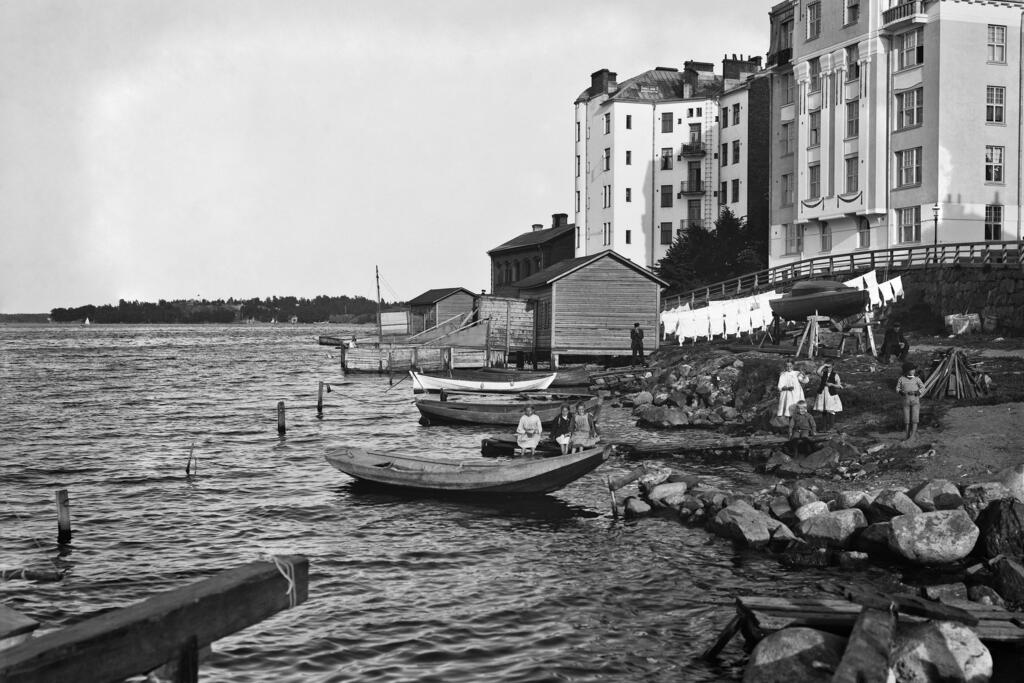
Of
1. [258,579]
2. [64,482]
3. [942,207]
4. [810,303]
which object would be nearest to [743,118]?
[942,207]

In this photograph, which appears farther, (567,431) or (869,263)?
(869,263)

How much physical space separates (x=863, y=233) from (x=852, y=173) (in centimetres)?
382

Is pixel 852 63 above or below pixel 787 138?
above

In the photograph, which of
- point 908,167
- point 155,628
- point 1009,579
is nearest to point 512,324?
point 908,167

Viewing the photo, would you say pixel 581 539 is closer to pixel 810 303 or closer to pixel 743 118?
pixel 810 303

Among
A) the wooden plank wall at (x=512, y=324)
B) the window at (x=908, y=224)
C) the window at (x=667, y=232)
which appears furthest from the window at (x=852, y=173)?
the window at (x=667, y=232)

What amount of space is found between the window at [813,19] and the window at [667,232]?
948 inches

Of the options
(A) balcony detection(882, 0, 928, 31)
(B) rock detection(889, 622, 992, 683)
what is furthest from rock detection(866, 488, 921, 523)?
(A) balcony detection(882, 0, 928, 31)

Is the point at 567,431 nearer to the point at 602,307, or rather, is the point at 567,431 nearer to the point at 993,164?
the point at 602,307

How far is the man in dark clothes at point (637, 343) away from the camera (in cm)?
5247

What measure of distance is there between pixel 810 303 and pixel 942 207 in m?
15.6

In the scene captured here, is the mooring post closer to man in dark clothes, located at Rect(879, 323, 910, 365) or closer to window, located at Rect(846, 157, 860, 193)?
man in dark clothes, located at Rect(879, 323, 910, 365)

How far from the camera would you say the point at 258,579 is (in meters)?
6.86

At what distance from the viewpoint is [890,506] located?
18625 millimetres
